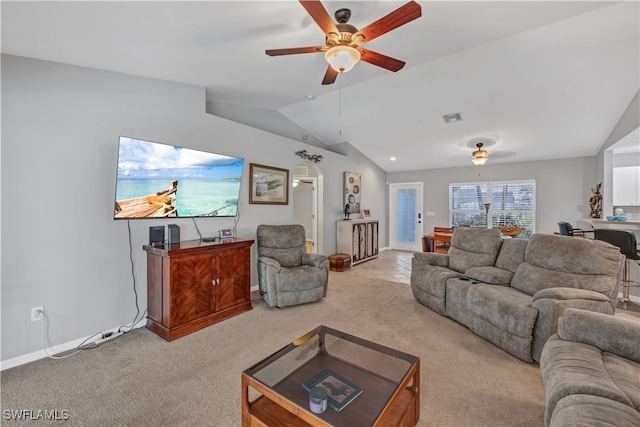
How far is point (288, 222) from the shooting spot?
4.62m

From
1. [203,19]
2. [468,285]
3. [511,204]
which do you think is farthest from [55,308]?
[511,204]

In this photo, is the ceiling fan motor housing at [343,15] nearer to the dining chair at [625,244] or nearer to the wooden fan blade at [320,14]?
the wooden fan blade at [320,14]

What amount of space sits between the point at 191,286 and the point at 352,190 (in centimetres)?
437

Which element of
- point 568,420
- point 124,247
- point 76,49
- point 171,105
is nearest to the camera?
point 568,420

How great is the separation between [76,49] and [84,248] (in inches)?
68.1

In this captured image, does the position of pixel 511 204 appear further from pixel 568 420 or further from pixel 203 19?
pixel 203 19

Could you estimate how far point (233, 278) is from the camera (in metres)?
3.12

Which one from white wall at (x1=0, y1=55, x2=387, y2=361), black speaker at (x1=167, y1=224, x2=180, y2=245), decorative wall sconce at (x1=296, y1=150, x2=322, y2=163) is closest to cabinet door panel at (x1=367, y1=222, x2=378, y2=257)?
decorative wall sconce at (x1=296, y1=150, x2=322, y2=163)

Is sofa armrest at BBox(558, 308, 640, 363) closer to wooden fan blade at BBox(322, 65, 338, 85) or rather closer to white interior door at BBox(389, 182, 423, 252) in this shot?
wooden fan blade at BBox(322, 65, 338, 85)

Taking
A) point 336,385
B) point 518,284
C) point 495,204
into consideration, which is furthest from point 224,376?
point 495,204

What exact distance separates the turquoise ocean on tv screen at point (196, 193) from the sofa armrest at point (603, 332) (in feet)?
11.3

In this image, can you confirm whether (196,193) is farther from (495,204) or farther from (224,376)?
→ (495,204)

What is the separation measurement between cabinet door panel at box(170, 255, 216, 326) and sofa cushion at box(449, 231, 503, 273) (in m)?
Answer: 3.02

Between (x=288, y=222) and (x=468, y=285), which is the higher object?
(x=288, y=222)
